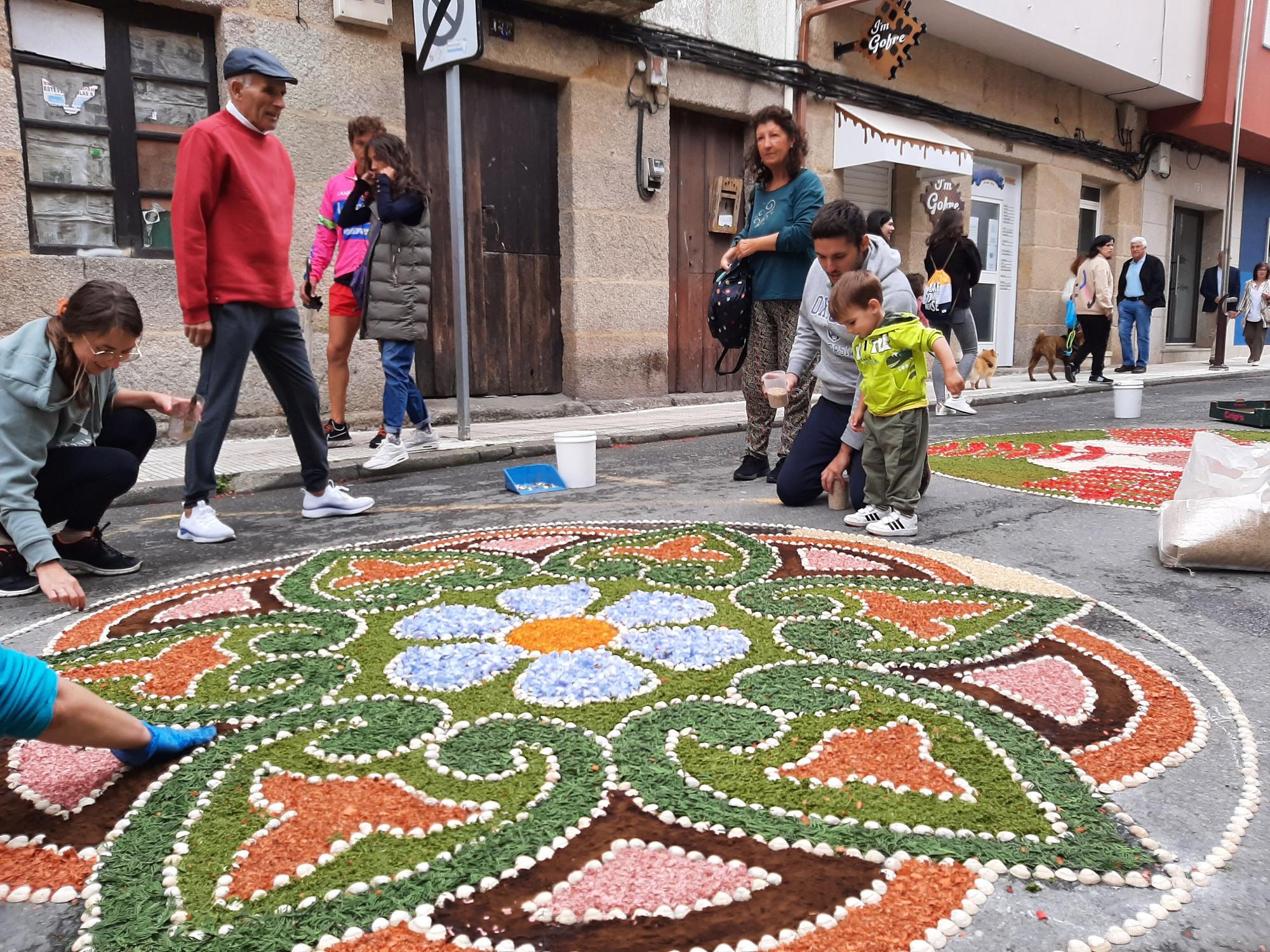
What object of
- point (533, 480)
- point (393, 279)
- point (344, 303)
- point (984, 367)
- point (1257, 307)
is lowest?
point (533, 480)

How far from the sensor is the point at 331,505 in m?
Result: 4.53

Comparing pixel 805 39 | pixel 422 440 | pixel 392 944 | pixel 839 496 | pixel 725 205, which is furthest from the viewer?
pixel 805 39

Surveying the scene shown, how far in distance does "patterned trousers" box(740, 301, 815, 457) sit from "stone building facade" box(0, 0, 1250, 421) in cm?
363

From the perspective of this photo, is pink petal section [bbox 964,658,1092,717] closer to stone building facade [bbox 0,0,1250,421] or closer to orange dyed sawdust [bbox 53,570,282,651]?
orange dyed sawdust [bbox 53,570,282,651]

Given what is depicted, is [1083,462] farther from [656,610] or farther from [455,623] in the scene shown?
[455,623]

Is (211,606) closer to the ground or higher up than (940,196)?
closer to the ground

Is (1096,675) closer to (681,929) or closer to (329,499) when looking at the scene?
(681,929)

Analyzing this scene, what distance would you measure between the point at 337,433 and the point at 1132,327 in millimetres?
11773

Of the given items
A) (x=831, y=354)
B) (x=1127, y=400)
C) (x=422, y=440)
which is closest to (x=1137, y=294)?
(x=1127, y=400)

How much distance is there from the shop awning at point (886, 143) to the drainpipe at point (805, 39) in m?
0.59

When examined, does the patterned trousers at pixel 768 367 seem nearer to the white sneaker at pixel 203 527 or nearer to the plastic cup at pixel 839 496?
the plastic cup at pixel 839 496

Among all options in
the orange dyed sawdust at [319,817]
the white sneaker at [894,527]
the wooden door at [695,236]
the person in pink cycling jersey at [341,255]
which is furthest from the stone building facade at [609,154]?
the orange dyed sawdust at [319,817]

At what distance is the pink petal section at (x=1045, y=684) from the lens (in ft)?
7.23

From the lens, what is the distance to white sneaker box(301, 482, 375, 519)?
450cm
